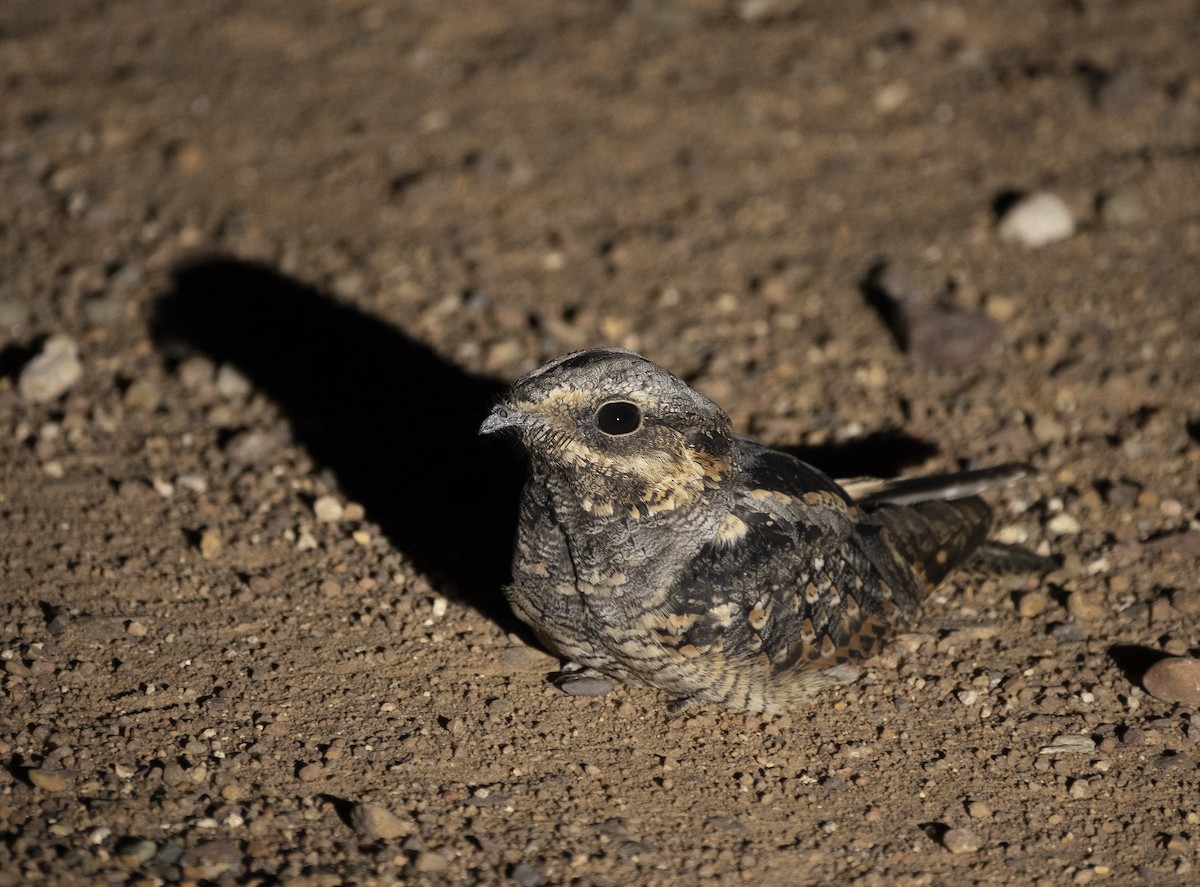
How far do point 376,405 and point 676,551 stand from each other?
1.96 meters

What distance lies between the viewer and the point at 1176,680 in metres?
3.93

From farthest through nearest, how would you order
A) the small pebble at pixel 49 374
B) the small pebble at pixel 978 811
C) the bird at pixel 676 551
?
the small pebble at pixel 49 374 → the small pebble at pixel 978 811 → the bird at pixel 676 551

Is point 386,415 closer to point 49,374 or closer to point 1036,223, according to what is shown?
point 49,374

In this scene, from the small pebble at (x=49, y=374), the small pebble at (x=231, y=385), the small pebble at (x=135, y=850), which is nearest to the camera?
the small pebble at (x=135, y=850)

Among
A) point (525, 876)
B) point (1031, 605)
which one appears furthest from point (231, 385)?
point (1031, 605)

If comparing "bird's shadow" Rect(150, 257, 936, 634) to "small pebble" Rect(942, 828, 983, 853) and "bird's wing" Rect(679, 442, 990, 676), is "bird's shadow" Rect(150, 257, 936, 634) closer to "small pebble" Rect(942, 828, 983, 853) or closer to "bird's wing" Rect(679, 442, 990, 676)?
"bird's wing" Rect(679, 442, 990, 676)

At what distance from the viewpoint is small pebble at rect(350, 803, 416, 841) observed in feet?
11.1

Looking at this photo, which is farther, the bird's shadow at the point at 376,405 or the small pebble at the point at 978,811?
the bird's shadow at the point at 376,405

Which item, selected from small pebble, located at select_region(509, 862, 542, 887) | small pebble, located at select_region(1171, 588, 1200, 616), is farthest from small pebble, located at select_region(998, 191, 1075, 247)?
small pebble, located at select_region(509, 862, 542, 887)

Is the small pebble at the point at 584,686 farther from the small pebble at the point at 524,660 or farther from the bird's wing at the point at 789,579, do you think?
the bird's wing at the point at 789,579

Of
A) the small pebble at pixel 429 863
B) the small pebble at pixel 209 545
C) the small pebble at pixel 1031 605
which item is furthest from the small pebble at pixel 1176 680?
the small pebble at pixel 209 545

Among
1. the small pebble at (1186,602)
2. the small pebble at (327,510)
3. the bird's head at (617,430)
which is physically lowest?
the small pebble at (1186,602)

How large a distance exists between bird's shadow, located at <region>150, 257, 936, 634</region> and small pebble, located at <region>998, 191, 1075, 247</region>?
57.3 inches

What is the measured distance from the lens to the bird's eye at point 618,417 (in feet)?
11.2
